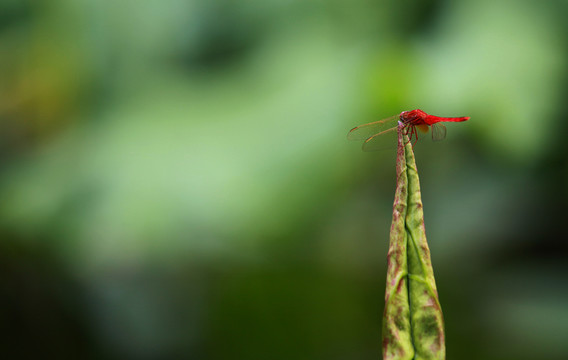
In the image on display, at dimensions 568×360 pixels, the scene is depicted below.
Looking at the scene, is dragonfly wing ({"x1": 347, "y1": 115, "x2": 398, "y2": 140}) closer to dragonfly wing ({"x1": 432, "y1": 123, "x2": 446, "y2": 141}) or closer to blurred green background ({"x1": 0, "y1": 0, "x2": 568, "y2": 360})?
dragonfly wing ({"x1": 432, "y1": 123, "x2": 446, "y2": 141})

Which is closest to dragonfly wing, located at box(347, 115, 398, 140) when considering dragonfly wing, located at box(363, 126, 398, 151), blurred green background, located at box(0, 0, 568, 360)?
dragonfly wing, located at box(363, 126, 398, 151)

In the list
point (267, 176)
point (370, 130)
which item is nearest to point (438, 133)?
point (370, 130)

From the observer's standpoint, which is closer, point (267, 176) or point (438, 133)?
point (438, 133)

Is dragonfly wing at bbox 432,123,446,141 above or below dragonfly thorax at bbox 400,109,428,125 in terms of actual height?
below

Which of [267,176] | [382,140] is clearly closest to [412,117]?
[382,140]

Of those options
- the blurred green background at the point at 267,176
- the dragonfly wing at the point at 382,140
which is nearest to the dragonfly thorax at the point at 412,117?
the dragonfly wing at the point at 382,140

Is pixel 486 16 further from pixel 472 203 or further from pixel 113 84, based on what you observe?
pixel 113 84

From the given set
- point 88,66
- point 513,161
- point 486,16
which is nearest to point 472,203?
point 513,161

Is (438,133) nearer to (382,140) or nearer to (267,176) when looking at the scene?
(382,140)
